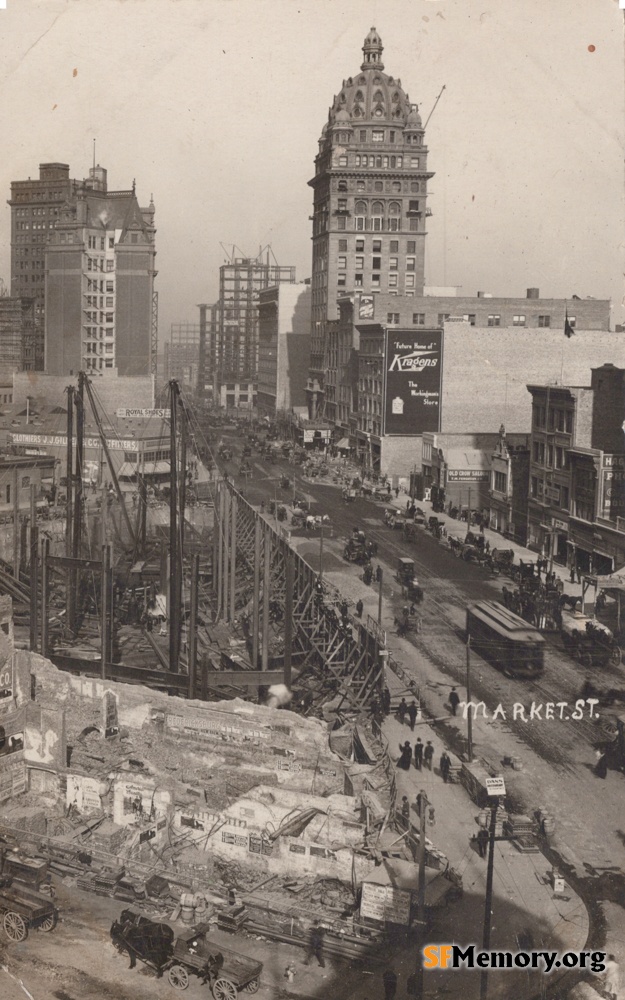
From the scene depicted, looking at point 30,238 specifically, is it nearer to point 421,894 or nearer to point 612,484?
point 612,484

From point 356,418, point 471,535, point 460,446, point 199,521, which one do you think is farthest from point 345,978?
point 356,418

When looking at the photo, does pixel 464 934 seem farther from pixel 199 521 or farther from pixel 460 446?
pixel 460 446

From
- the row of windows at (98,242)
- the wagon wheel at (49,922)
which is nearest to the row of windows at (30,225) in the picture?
the row of windows at (98,242)

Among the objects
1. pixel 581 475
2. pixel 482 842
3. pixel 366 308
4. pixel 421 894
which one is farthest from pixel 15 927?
pixel 366 308

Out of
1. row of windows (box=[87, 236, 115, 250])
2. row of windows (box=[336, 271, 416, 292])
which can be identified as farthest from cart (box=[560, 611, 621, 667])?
row of windows (box=[336, 271, 416, 292])

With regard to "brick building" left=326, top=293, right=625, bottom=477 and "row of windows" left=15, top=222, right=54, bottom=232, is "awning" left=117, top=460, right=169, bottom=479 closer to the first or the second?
"brick building" left=326, top=293, right=625, bottom=477
